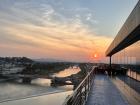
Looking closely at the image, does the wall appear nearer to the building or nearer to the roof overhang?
the building

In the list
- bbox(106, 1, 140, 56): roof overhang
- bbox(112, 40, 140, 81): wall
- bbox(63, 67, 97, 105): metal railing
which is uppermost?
bbox(106, 1, 140, 56): roof overhang

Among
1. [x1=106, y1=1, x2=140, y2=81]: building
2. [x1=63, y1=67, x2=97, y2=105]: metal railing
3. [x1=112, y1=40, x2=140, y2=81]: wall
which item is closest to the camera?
[x1=63, y1=67, x2=97, y2=105]: metal railing

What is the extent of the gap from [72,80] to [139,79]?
93821 millimetres

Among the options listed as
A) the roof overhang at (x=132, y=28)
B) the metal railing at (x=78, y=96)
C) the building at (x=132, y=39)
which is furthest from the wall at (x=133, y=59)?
the metal railing at (x=78, y=96)

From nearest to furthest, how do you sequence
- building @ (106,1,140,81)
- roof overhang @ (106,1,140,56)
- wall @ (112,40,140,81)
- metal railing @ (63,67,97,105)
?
metal railing @ (63,67,97,105) < roof overhang @ (106,1,140,56) < building @ (106,1,140,81) < wall @ (112,40,140,81)

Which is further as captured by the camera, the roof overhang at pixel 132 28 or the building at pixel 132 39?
the building at pixel 132 39

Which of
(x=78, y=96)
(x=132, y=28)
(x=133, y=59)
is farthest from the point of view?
(x=133, y=59)

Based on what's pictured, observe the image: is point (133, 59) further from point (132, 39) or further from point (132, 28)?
point (132, 28)

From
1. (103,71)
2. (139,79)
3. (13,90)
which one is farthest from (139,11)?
(13,90)

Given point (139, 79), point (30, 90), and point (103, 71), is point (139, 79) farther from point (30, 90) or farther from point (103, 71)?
point (30, 90)

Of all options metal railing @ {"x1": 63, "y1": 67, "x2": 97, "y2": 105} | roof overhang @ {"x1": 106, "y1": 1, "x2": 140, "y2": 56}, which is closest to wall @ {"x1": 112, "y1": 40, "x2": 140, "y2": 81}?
roof overhang @ {"x1": 106, "y1": 1, "x2": 140, "y2": 56}

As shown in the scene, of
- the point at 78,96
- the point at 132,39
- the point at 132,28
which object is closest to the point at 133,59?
the point at 132,39

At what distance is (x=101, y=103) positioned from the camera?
9.85 m

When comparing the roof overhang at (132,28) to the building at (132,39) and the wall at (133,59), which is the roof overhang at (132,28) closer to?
the building at (132,39)
